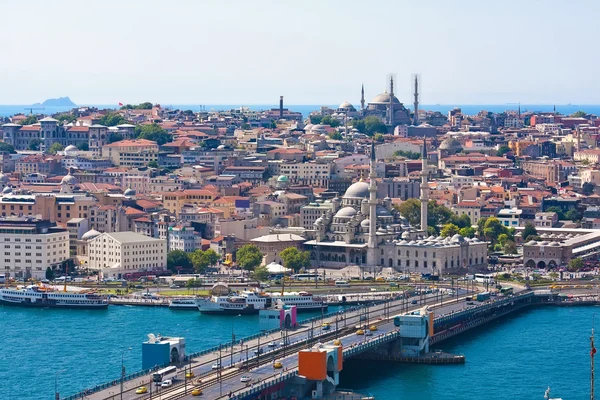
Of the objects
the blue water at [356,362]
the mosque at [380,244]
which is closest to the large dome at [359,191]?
the mosque at [380,244]

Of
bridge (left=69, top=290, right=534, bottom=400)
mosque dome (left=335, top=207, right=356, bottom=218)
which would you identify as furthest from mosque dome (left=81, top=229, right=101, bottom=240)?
bridge (left=69, top=290, right=534, bottom=400)

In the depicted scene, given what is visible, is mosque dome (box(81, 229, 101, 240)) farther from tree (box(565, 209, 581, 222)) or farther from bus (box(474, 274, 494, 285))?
tree (box(565, 209, 581, 222))

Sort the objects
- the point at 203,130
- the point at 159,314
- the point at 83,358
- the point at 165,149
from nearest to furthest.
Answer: the point at 83,358
the point at 159,314
the point at 165,149
the point at 203,130

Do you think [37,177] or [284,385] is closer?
[284,385]

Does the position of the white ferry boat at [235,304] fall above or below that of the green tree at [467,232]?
below

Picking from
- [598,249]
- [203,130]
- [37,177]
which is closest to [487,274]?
[598,249]

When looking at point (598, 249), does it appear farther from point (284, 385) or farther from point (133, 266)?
point (284, 385)

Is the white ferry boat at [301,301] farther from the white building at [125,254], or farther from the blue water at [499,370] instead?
the white building at [125,254]
